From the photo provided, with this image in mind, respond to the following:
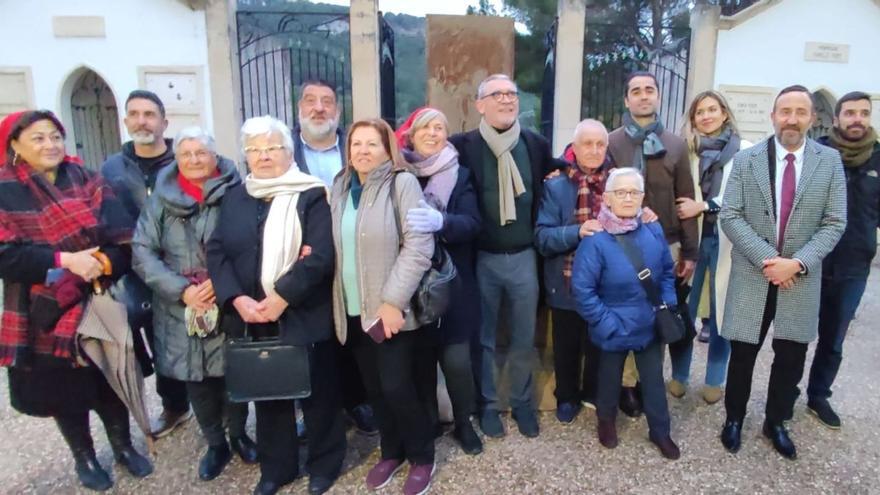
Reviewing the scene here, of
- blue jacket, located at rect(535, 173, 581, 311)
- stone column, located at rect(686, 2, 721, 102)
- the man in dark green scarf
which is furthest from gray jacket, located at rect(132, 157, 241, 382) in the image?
stone column, located at rect(686, 2, 721, 102)

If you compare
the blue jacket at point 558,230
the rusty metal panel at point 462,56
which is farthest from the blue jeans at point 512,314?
the rusty metal panel at point 462,56

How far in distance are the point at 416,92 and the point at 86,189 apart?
14.8m

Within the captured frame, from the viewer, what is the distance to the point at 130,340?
8.95 feet

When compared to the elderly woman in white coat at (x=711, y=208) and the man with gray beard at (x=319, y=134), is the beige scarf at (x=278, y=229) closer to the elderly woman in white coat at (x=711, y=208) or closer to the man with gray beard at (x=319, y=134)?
the man with gray beard at (x=319, y=134)

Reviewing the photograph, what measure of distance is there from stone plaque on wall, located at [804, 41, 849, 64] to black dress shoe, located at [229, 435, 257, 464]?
28.4 ft

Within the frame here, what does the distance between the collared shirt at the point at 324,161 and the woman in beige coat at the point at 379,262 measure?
0.67 metres

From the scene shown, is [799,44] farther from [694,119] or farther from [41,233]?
[41,233]

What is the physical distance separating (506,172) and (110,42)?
6.40 m

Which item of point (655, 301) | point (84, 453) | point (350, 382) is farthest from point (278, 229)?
point (655, 301)

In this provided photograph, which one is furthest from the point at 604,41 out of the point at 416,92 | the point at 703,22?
the point at 416,92

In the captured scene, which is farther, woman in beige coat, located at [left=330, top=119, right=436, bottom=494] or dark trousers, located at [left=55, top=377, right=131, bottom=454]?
dark trousers, located at [left=55, top=377, right=131, bottom=454]

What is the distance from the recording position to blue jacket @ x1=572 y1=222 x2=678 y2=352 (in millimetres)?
2836

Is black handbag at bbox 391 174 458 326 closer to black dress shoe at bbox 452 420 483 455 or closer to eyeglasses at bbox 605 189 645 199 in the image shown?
black dress shoe at bbox 452 420 483 455

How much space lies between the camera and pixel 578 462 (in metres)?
2.99
